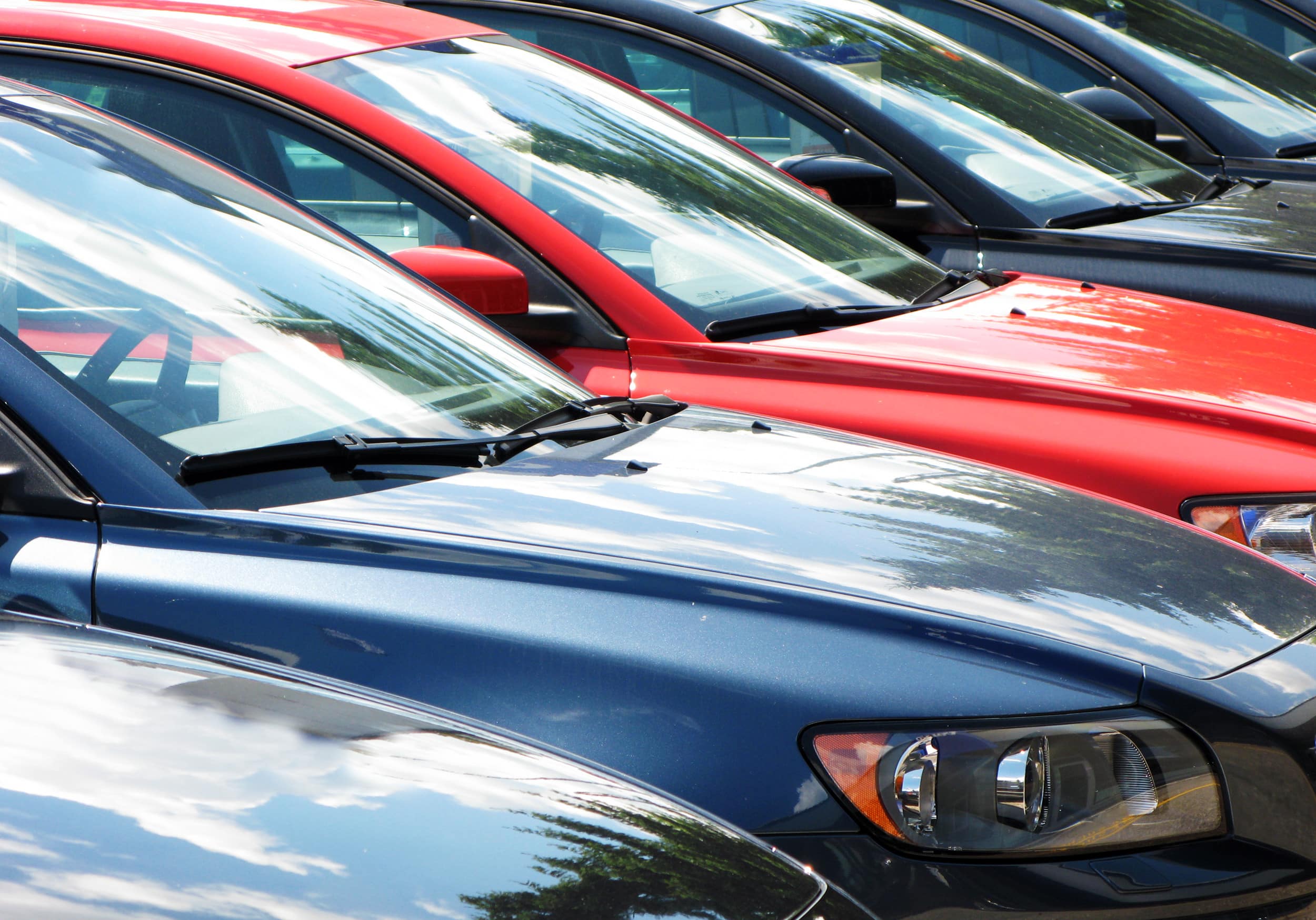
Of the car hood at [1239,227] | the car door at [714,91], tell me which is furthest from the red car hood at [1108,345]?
the car door at [714,91]

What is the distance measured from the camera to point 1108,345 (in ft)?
11.8

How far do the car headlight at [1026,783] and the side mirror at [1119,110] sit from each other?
16.0 ft

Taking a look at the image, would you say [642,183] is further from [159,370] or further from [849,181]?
[159,370]

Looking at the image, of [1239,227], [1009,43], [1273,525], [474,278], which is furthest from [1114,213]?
[474,278]

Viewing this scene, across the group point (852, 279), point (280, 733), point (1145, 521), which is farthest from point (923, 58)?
point (280, 733)

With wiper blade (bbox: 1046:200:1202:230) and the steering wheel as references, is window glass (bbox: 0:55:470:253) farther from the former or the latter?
wiper blade (bbox: 1046:200:1202:230)

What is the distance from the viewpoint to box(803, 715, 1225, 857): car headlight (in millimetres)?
1885

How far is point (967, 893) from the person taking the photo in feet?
6.05

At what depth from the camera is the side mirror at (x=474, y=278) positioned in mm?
3238

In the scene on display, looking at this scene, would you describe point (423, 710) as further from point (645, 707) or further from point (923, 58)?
point (923, 58)

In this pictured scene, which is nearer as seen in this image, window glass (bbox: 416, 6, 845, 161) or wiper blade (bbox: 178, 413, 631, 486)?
wiper blade (bbox: 178, 413, 631, 486)

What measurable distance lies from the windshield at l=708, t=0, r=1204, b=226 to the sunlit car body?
379 centimetres

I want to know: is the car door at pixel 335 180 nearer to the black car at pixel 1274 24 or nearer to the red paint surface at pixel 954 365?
the red paint surface at pixel 954 365

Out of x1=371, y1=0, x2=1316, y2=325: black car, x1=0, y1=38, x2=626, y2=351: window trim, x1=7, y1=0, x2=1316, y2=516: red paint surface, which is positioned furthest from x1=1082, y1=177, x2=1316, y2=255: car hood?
x1=0, y1=38, x2=626, y2=351: window trim
